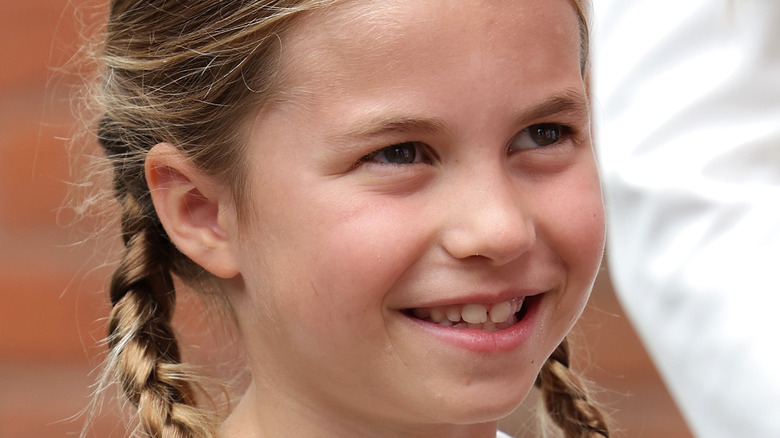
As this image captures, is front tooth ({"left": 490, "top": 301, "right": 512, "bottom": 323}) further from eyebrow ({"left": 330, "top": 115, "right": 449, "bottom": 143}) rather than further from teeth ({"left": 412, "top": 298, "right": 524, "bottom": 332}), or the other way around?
eyebrow ({"left": 330, "top": 115, "right": 449, "bottom": 143})

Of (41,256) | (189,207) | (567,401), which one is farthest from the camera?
(41,256)

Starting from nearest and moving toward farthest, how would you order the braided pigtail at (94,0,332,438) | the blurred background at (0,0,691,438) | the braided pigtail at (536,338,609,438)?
1. the braided pigtail at (94,0,332,438)
2. the braided pigtail at (536,338,609,438)
3. the blurred background at (0,0,691,438)

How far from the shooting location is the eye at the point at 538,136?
1108 millimetres

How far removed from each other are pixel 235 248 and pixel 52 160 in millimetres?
632

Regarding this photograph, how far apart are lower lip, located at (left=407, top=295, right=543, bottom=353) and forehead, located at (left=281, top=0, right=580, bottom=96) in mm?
224

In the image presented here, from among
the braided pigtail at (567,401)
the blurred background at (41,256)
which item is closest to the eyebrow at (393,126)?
the braided pigtail at (567,401)

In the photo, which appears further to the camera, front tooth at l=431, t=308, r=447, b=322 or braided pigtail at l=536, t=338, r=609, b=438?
braided pigtail at l=536, t=338, r=609, b=438

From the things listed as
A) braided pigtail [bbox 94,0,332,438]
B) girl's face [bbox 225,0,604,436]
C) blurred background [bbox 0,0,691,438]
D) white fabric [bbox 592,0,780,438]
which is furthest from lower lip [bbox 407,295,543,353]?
blurred background [bbox 0,0,691,438]

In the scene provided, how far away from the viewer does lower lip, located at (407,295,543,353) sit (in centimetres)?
109

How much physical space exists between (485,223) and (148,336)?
42 centimetres

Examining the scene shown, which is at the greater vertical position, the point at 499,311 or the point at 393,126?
the point at 393,126

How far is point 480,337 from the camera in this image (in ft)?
3.59

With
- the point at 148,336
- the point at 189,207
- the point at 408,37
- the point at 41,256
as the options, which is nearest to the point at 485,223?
the point at 408,37

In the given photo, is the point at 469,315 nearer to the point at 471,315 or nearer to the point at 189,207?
the point at 471,315
